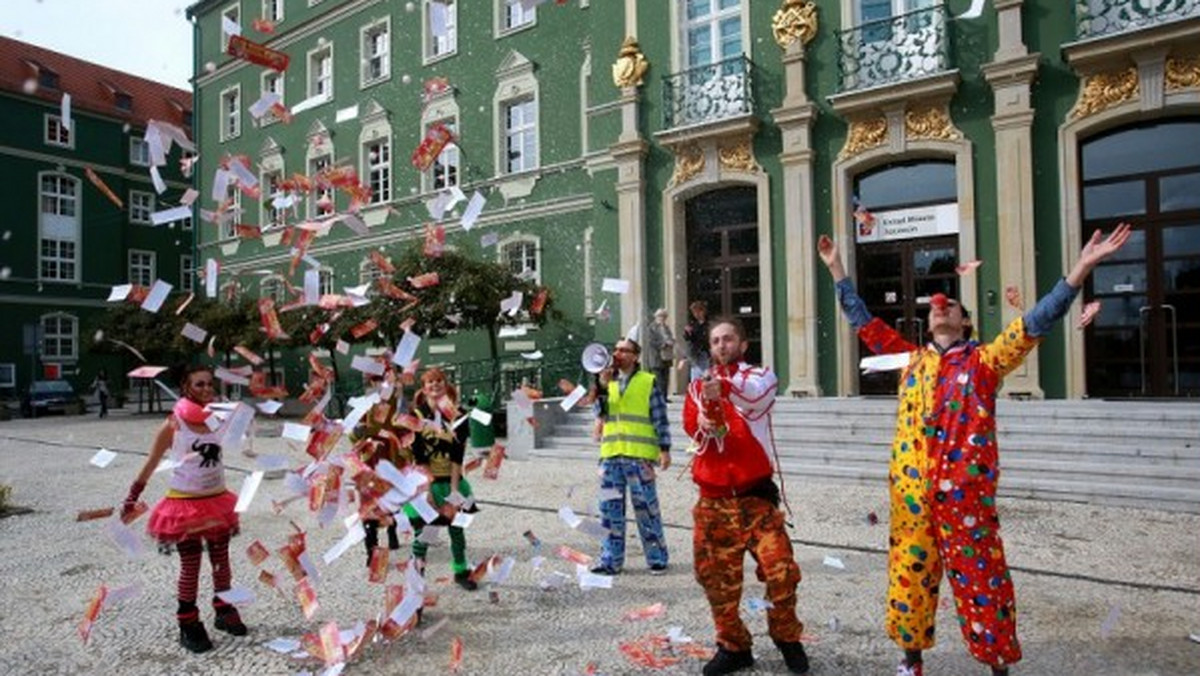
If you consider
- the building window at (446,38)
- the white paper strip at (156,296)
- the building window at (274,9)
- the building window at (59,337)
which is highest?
the building window at (274,9)

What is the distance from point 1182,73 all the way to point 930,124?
3.28 m

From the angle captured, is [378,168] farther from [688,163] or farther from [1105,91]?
[1105,91]

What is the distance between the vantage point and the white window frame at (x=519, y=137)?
19.6 metres

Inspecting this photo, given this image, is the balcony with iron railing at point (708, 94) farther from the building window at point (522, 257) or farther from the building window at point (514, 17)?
the building window at point (514, 17)

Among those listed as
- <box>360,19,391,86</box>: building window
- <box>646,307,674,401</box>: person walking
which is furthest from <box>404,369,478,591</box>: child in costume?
<box>360,19,391,86</box>: building window

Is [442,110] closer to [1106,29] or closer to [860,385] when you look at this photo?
[860,385]

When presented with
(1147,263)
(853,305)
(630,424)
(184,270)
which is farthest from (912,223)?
(184,270)

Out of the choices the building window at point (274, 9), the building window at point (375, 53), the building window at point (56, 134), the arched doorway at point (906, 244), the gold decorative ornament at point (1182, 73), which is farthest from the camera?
the building window at point (56, 134)

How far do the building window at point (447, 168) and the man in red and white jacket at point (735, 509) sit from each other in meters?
17.6

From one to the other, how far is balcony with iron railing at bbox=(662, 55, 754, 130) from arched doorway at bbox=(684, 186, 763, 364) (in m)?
1.43

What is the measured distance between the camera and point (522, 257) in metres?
19.7

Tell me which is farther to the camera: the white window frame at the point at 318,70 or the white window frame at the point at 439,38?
the white window frame at the point at 318,70

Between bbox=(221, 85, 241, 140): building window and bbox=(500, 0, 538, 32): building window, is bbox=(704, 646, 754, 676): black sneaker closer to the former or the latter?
bbox=(500, 0, 538, 32): building window

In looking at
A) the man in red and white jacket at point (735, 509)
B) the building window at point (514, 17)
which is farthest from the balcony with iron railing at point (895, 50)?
the man in red and white jacket at point (735, 509)
